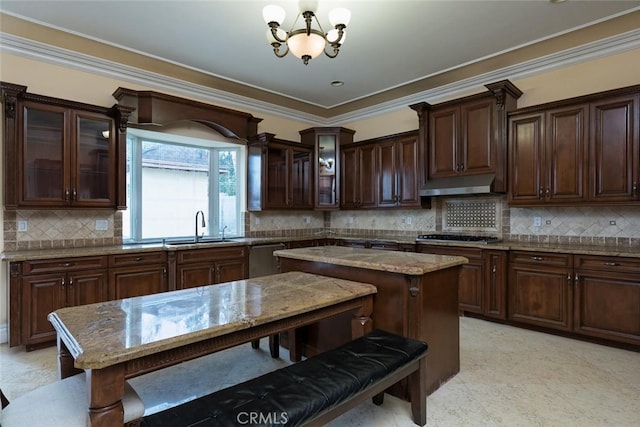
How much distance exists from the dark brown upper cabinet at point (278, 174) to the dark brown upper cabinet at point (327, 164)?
10cm

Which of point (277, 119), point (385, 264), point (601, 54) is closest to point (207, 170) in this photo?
point (277, 119)

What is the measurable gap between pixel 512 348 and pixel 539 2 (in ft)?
9.66

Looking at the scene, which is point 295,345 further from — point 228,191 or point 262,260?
point 228,191

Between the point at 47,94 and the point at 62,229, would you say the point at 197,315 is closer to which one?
the point at 62,229

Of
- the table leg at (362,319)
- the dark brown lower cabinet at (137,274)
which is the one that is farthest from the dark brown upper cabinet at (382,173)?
the dark brown lower cabinet at (137,274)

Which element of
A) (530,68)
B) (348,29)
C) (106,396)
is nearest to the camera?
(106,396)

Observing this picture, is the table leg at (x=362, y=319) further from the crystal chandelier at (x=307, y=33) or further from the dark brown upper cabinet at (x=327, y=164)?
the dark brown upper cabinet at (x=327, y=164)

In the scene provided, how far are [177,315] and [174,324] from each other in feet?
0.42

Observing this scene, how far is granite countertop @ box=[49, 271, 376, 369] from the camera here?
123cm

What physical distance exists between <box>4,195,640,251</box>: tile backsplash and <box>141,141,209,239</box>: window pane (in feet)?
1.75

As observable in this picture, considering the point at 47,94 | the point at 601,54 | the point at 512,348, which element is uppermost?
the point at 601,54

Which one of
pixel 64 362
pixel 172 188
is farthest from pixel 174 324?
pixel 172 188

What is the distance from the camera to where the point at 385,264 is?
7.39 feet

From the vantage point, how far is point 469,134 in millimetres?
4070
